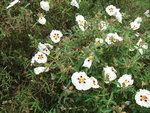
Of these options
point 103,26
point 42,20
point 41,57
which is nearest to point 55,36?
point 42,20

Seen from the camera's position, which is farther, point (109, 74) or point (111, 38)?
point (111, 38)

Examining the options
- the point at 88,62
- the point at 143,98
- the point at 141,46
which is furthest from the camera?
the point at 141,46

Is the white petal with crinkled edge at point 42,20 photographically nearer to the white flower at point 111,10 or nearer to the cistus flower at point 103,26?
the cistus flower at point 103,26

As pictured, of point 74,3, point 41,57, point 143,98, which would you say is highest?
point 74,3

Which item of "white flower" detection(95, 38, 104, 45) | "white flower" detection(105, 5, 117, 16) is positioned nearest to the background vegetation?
"white flower" detection(95, 38, 104, 45)

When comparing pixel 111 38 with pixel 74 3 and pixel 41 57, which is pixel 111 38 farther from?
pixel 74 3

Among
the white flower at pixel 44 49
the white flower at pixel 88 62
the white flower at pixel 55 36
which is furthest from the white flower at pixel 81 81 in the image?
the white flower at pixel 55 36

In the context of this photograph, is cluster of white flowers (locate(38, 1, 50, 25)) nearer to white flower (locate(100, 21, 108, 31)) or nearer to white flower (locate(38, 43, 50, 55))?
white flower (locate(38, 43, 50, 55))
